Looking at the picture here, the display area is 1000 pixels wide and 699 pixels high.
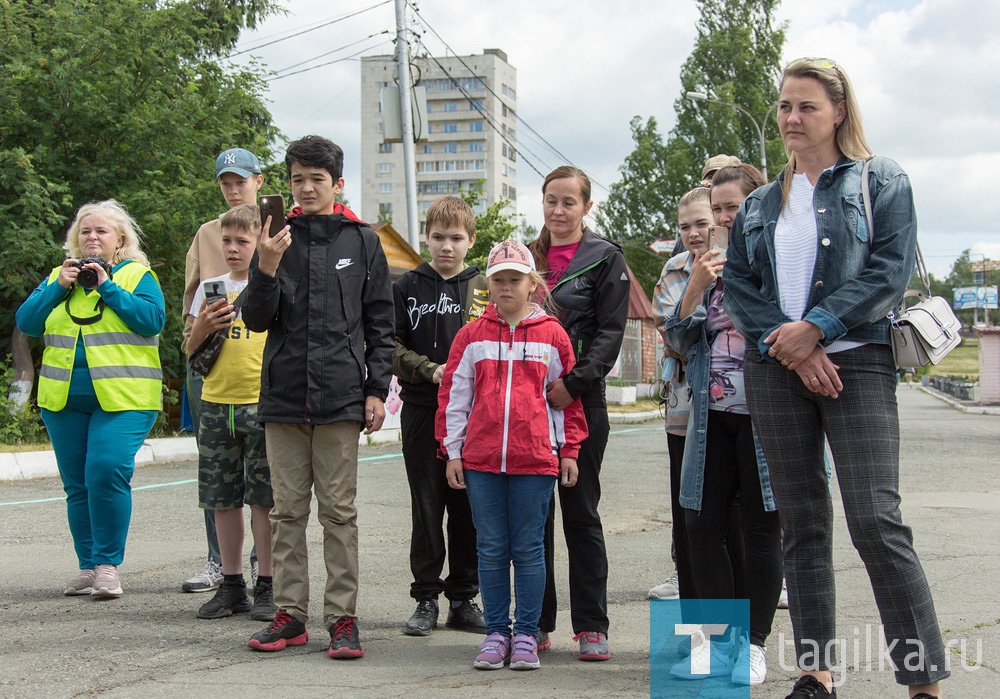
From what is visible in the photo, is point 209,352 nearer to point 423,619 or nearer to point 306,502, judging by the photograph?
point 306,502

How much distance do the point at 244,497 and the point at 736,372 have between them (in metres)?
2.55

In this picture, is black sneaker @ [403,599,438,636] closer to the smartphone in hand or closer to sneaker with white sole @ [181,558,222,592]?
sneaker with white sole @ [181,558,222,592]

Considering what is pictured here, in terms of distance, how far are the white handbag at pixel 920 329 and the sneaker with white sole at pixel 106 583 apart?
3.99 m

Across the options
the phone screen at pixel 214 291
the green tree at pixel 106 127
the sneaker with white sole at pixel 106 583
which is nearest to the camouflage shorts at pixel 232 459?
the phone screen at pixel 214 291

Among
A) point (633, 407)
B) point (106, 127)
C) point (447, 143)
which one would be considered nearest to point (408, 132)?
point (106, 127)

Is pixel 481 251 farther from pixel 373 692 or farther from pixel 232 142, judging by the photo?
pixel 373 692

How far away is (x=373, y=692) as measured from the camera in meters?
3.58

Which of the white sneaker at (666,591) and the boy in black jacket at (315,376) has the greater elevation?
the boy in black jacket at (315,376)

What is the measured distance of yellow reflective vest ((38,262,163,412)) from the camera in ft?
17.3

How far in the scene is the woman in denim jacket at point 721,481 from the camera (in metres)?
3.83

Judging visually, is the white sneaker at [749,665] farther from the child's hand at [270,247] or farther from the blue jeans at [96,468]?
the blue jeans at [96,468]

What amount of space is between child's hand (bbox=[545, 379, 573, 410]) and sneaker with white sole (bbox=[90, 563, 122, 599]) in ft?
8.52

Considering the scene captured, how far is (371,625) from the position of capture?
473 centimetres

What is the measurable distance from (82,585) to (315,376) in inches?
80.6
